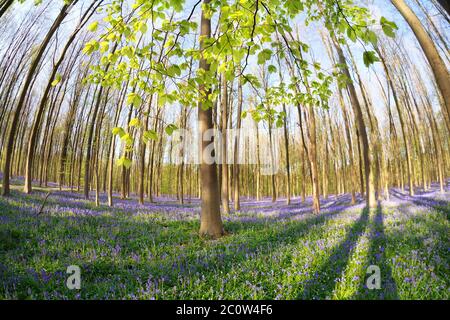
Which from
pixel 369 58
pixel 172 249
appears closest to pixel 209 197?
pixel 172 249

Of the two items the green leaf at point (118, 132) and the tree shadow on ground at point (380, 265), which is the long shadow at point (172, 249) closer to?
the tree shadow on ground at point (380, 265)

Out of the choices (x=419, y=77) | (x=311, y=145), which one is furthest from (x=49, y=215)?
(x=419, y=77)

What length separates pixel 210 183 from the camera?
24.7 feet

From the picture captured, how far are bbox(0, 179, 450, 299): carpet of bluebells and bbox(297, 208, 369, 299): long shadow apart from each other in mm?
18

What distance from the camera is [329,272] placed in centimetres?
433

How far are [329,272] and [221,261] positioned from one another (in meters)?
2.12

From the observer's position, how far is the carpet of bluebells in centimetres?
359

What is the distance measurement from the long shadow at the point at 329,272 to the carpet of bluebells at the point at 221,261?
2cm

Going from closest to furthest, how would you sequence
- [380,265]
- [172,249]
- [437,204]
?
[380,265] < [172,249] < [437,204]

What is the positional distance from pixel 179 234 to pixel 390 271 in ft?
18.8

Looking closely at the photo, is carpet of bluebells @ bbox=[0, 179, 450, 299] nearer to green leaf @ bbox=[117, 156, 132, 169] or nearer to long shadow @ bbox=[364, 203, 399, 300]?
long shadow @ bbox=[364, 203, 399, 300]

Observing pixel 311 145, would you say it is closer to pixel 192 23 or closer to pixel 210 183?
pixel 210 183

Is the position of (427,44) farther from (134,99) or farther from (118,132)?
(118,132)

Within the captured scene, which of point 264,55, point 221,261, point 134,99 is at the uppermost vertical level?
point 264,55
